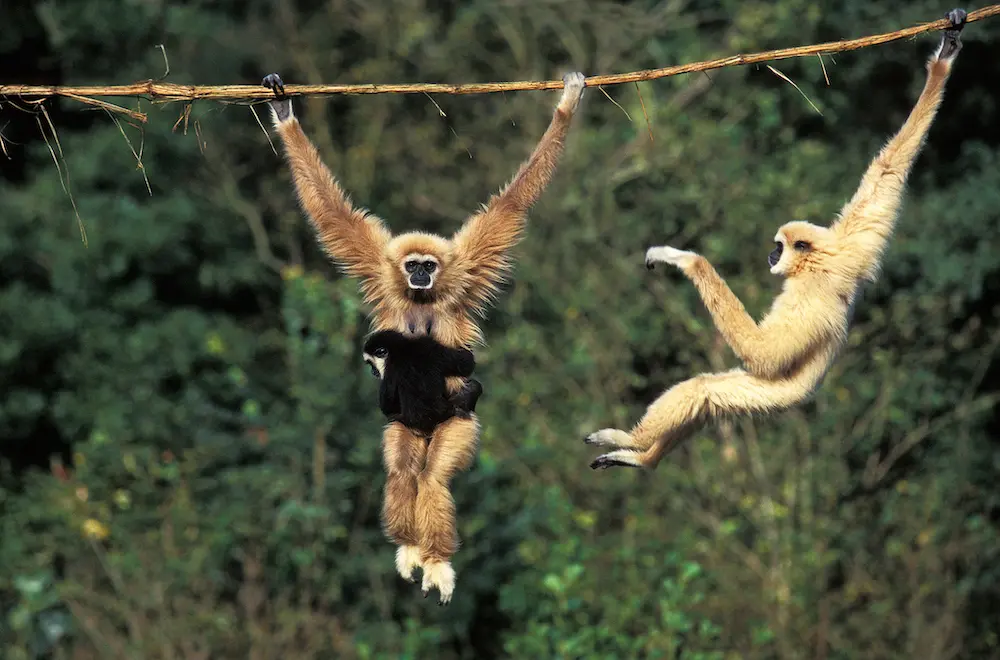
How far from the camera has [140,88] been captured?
5453 millimetres

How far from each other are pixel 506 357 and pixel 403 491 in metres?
9.30

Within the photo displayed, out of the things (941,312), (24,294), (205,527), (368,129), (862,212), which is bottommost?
(862,212)

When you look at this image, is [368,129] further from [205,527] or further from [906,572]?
[906,572]

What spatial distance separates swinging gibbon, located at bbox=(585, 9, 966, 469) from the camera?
6621mm


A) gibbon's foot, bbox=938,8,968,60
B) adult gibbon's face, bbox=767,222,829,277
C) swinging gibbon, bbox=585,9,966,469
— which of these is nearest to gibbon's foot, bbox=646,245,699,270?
swinging gibbon, bbox=585,9,966,469

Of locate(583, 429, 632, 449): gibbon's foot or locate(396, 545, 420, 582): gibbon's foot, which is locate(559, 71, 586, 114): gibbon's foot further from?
locate(396, 545, 420, 582): gibbon's foot

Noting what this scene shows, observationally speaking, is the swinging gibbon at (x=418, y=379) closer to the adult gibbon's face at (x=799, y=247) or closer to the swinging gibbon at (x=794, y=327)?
the swinging gibbon at (x=794, y=327)


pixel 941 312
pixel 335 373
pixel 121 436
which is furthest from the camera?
pixel 941 312

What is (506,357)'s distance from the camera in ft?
51.5

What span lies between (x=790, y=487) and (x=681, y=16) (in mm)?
7484

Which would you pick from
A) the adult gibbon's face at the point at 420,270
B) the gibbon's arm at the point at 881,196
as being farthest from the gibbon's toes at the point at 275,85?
the gibbon's arm at the point at 881,196

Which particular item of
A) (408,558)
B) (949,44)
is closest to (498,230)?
(408,558)

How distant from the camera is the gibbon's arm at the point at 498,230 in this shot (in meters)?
6.55

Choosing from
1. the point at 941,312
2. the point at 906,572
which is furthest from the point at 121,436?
the point at 941,312
